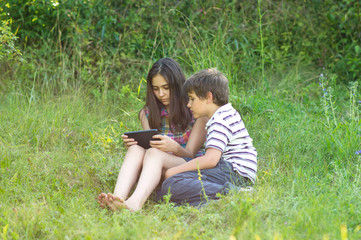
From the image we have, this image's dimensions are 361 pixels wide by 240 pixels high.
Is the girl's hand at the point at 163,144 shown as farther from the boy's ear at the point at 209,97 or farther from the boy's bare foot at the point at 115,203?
the boy's bare foot at the point at 115,203

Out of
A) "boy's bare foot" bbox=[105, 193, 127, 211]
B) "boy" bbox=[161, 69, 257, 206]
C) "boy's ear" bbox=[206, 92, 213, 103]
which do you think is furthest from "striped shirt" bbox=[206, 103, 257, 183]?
"boy's bare foot" bbox=[105, 193, 127, 211]

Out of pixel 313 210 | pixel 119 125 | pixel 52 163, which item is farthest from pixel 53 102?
pixel 313 210

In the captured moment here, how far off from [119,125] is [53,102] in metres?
0.77

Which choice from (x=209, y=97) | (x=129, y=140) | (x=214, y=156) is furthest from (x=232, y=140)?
(x=129, y=140)

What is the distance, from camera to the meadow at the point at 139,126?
8.61ft

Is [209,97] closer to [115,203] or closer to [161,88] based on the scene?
[161,88]

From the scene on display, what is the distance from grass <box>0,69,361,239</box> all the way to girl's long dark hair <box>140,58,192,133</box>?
20.9 inches

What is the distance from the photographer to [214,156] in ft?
10.3

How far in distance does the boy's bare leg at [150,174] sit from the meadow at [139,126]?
99 mm

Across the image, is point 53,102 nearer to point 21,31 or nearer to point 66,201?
point 21,31

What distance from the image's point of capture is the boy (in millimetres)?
3088

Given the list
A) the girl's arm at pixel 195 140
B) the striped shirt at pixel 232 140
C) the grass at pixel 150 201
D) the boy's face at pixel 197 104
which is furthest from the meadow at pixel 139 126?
the boy's face at pixel 197 104

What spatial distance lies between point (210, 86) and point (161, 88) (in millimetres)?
511

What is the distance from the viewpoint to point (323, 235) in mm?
2324
